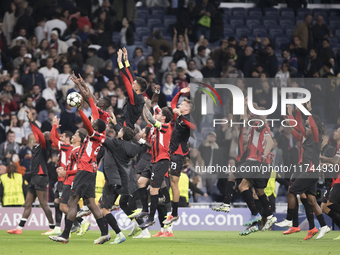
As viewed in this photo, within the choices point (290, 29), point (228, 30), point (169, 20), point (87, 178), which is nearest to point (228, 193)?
point (87, 178)

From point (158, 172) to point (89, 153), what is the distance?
215cm

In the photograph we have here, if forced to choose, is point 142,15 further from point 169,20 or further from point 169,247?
point 169,247

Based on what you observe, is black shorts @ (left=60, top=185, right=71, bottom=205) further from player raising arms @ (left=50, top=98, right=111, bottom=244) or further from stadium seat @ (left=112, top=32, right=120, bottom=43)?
stadium seat @ (left=112, top=32, right=120, bottom=43)

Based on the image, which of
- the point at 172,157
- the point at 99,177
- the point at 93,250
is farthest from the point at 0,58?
the point at 93,250

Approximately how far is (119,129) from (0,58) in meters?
9.51

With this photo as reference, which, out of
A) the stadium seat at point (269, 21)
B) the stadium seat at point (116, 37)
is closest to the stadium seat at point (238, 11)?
the stadium seat at point (269, 21)

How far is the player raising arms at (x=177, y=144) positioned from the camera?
38.8 feet

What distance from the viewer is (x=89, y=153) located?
9.71 meters

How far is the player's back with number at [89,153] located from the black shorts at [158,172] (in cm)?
195

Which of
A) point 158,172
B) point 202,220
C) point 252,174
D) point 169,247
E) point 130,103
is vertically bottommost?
point 202,220

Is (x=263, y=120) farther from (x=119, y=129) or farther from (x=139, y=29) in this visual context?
(x=139, y=29)

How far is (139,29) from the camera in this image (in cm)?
2261

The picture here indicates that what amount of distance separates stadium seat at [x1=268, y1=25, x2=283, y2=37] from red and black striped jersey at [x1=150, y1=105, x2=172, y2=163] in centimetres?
1305

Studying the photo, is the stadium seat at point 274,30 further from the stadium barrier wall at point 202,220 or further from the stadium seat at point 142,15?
the stadium barrier wall at point 202,220
